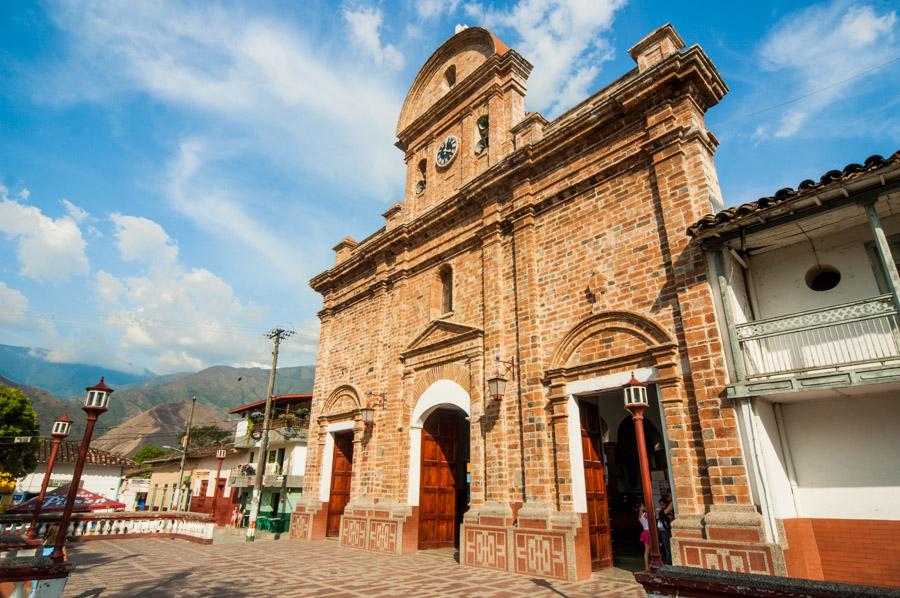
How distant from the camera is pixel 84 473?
34.2 m

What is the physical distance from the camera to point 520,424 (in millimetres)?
10383

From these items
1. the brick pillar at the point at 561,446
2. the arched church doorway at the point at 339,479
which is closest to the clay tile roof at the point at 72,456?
the arched church doorway at the point at 339,479

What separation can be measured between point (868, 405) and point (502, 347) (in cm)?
643

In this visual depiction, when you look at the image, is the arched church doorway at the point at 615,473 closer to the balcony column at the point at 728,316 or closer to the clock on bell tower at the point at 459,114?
the balcony column at the point at 728,316

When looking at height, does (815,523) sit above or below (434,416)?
below

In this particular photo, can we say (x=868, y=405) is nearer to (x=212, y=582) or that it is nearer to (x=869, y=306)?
(x=869, y=306)

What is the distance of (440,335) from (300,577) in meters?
6.38

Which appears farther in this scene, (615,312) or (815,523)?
(615,312)

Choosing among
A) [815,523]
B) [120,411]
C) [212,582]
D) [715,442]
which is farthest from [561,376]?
[120,411]

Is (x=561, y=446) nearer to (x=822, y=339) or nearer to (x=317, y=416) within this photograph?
(x=822, y=339)

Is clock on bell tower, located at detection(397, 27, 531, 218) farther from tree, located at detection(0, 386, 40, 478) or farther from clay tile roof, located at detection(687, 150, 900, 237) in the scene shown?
tree, located at detection(0, 386, 40, 478)

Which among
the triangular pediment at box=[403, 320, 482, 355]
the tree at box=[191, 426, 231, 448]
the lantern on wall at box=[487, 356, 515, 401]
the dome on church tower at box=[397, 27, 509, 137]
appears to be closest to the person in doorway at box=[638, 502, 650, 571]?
the lantern on wall at box=[487, 356, 515, 401]

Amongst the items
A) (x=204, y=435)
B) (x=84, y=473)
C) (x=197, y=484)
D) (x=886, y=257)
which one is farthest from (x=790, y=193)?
(x=204, y=435)

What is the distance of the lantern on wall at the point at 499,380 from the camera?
10461 mm
